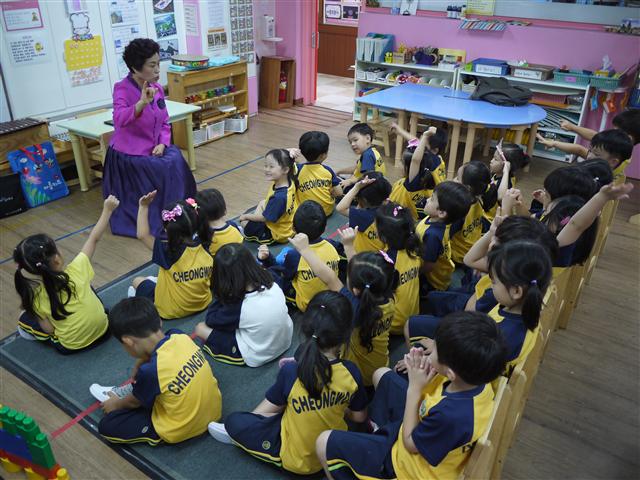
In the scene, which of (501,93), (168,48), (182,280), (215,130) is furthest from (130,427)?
(501,93)

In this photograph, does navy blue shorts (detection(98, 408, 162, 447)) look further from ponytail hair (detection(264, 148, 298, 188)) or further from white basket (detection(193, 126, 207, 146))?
white basket (detection(193, 126, 207, 146))

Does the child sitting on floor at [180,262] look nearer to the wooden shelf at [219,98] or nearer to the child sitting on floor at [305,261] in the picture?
the child sitting on floor at [305,261]

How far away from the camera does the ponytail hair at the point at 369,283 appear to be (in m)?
2.09

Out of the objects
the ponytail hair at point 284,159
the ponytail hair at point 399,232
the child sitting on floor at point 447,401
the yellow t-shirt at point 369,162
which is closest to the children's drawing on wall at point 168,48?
the ponytail hair at point 284,159

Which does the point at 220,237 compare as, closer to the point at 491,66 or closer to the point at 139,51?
the point at 139,51

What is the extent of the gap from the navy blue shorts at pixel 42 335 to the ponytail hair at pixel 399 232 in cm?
158

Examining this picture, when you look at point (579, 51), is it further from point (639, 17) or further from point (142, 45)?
point (142, 45)

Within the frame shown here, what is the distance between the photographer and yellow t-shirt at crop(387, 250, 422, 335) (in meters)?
2.50

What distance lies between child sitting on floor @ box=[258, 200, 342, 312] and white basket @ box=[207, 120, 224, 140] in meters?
3.25

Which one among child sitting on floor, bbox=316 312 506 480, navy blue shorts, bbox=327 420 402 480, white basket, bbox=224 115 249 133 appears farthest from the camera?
white basket, bbox=224 115 249 133

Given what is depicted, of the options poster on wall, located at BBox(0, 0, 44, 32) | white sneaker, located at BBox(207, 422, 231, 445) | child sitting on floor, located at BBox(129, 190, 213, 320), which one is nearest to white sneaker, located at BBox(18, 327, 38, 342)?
child sitting on floor, located at BBox(129, 190, 213, 320)

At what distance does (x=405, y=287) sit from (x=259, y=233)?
151 cm

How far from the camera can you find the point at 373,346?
89.4 inches

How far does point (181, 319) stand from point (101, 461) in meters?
0.96
